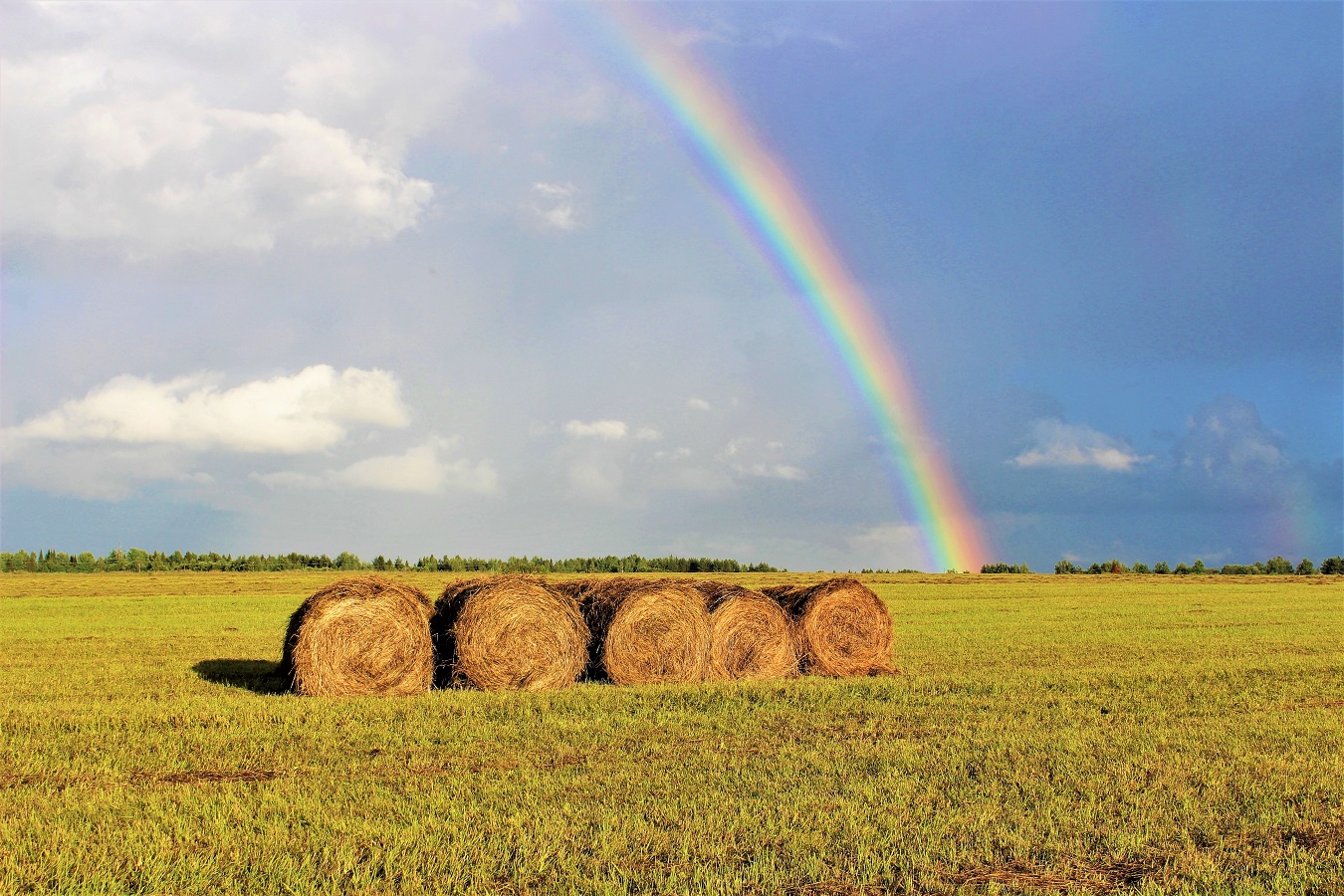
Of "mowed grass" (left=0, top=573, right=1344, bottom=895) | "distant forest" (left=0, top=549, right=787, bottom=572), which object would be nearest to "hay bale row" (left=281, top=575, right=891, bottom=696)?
"mowed grass" (left=0, top=573, right=1344, bottom=895)

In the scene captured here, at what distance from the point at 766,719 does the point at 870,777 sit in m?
2.81

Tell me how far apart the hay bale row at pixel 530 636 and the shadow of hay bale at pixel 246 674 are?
2.45 ft

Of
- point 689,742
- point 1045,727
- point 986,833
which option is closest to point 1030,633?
point 1045,727

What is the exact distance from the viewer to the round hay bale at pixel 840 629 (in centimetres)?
1581

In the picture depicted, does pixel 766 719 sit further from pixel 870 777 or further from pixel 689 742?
pixel 870 777

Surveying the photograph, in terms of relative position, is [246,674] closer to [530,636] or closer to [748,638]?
[530,636]

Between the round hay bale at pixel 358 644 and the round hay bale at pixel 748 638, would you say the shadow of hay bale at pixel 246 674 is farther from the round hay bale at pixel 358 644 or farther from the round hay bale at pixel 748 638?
the round hay bale at pixel 748 638

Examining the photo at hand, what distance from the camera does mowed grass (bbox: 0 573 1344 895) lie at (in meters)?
5.73

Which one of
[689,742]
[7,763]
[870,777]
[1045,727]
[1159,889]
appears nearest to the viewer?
[1159,889]

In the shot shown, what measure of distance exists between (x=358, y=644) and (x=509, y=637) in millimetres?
1933

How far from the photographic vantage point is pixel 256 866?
575 centimetres

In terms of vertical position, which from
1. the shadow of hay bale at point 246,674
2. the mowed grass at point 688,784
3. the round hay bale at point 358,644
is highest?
the round hay bale at point 358,644

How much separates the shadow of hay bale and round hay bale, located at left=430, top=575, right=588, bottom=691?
7.46 feet

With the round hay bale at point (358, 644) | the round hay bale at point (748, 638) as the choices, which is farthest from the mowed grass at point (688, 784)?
the round hay bale at point (748, 638)
